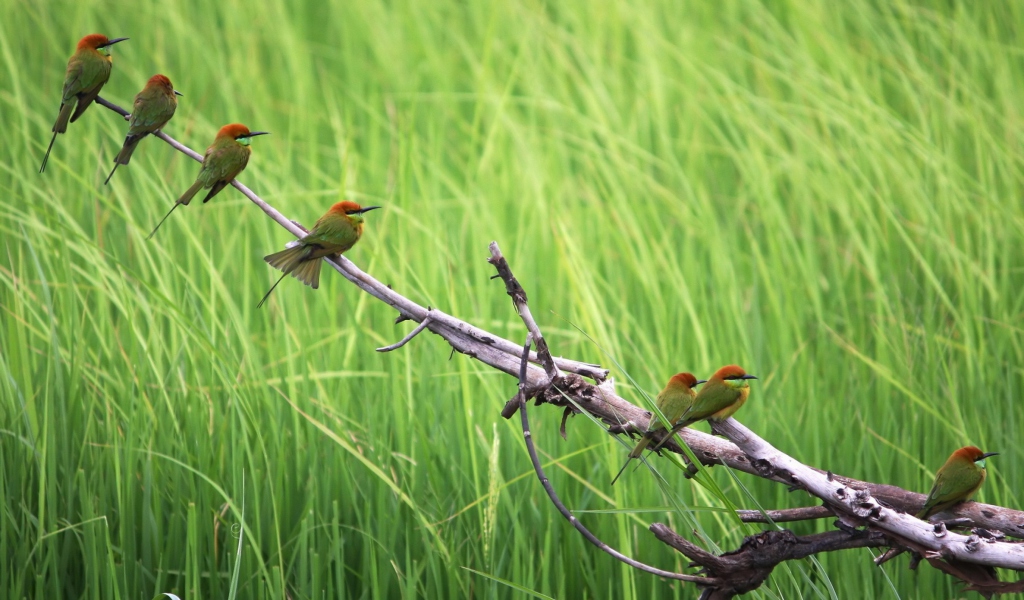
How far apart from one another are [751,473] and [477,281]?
2490 mm

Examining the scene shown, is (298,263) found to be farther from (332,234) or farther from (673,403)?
(673,403)

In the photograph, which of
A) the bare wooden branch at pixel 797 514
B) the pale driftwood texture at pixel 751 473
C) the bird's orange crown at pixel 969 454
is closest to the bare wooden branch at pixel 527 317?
the pale driftwood texture at pixel 751 473

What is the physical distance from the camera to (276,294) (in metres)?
3.51

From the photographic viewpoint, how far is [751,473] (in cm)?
129

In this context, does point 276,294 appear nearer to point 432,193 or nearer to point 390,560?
point 432,193

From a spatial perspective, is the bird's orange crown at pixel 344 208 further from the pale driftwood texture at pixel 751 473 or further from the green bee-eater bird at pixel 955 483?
the green bee-eater bird at pixel 955 483

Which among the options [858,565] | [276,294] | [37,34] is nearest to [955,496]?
[858,565]

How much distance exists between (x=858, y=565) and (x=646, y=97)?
3.14 m

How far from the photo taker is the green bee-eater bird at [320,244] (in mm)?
1371

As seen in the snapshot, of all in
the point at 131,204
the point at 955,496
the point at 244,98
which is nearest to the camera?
the point at 955,496

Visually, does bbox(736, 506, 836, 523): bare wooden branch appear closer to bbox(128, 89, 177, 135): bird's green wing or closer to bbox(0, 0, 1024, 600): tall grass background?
bbox(0, 0, 1024, 600): tall grass background

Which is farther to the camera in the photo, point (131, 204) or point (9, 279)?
point (131, 204)

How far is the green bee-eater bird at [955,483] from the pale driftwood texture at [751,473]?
0.03 meters

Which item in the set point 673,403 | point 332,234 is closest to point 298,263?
point 332,234
